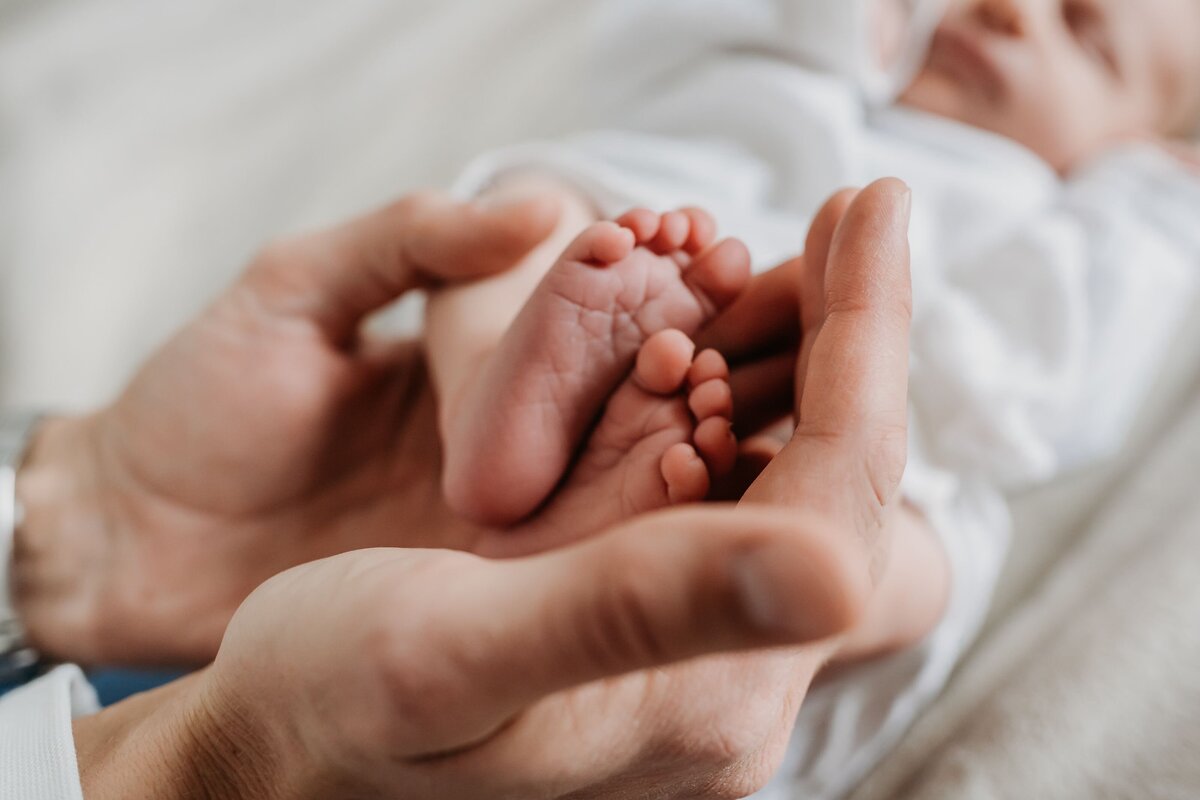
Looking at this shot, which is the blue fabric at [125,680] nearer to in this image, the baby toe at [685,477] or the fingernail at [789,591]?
the baby toe at [685,477]

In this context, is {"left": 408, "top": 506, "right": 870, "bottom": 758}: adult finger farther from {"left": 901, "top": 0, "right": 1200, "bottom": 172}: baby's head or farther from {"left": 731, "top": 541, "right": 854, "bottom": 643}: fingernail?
{"left": 901, "top": 0, "right": 1200, "bottom": 172}: baby's head

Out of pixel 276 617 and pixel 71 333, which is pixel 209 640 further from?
pixel 71 333

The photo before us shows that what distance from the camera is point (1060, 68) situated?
84 centimetres

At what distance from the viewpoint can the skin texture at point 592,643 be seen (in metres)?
0.23

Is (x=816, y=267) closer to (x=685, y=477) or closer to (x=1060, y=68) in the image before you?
(x=685, y=477)

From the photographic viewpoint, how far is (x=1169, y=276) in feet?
2.59

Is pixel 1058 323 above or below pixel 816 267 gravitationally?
below

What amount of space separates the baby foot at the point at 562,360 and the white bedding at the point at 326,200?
1.21 feet

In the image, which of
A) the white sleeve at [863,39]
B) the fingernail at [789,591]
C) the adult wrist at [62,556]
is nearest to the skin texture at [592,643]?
the fingernail at [789,591]

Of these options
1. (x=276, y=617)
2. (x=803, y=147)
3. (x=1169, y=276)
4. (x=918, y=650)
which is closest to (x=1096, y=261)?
(x=1169, y=276)

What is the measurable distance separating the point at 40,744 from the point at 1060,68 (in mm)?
940

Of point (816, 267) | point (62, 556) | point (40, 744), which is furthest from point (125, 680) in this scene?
point (816, 267)

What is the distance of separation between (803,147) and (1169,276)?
1.17 feet

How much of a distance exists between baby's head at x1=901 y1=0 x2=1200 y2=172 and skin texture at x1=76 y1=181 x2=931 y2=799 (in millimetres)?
544
